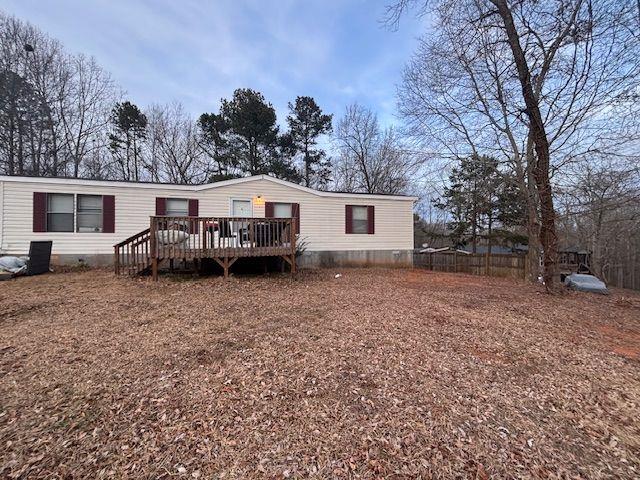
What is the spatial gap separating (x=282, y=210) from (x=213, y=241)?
440cm

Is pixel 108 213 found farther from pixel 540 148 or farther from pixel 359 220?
pixel 540 148

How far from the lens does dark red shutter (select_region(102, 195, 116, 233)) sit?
9.69 m

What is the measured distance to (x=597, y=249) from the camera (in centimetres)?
1700

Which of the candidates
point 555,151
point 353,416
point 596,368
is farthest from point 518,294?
point 353,416

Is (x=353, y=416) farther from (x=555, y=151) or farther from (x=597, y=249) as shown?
(x=597, y=249)

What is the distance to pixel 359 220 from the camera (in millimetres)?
12469

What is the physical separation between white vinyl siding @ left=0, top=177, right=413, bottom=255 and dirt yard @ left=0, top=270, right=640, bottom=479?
5.18 meters

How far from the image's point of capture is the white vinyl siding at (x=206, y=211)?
902cm

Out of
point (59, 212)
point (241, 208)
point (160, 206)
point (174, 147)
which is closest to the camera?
point (59, 212)

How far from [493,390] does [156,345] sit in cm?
359

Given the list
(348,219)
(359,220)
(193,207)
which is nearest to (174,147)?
(193,207)

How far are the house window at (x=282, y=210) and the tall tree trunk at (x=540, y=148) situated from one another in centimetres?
768

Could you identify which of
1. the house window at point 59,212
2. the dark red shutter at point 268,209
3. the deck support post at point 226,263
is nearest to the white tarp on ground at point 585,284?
the dark red shutter at point 268,209

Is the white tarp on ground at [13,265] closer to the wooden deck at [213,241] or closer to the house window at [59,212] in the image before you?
the house window at [59,212]
